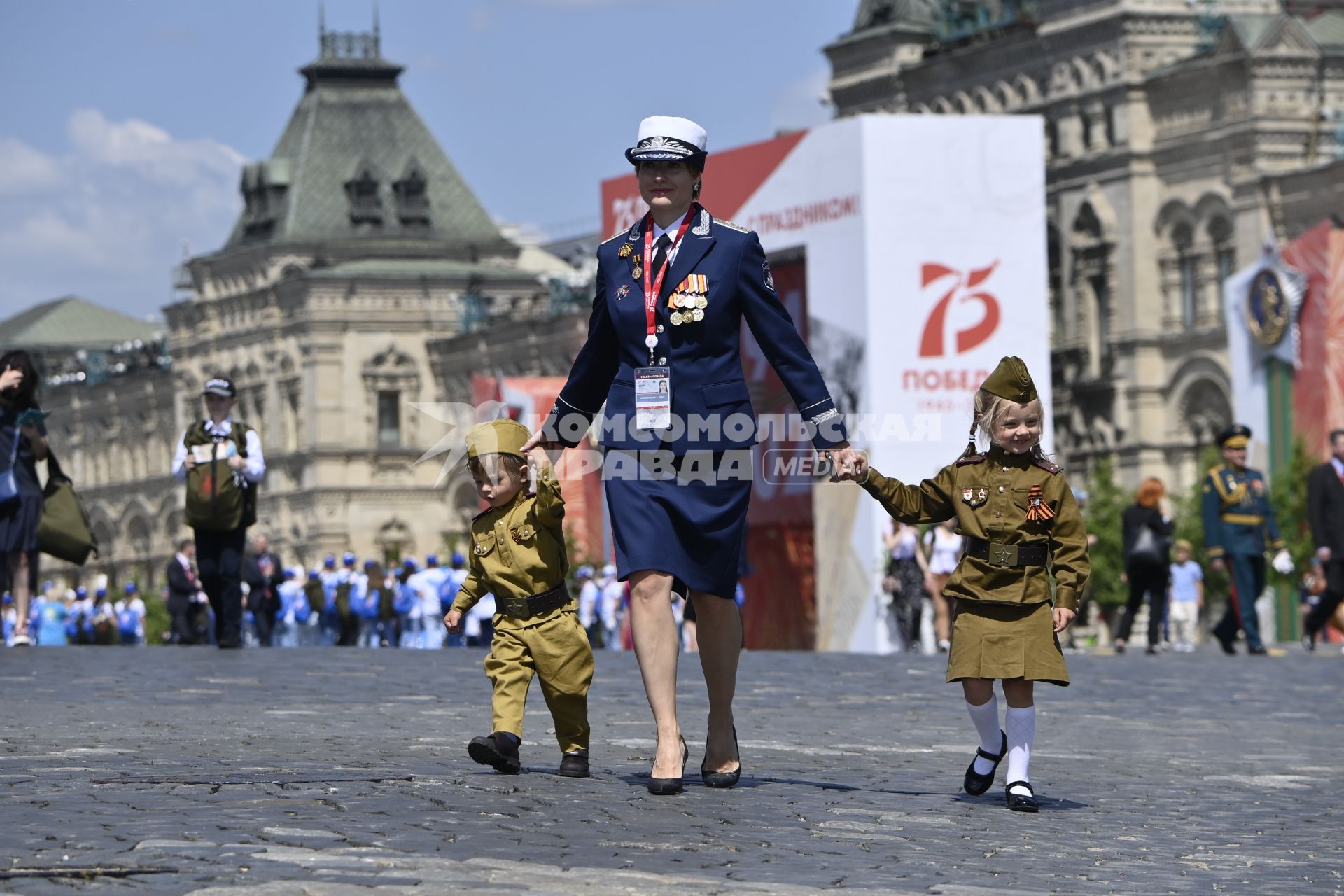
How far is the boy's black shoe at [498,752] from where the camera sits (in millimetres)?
10008

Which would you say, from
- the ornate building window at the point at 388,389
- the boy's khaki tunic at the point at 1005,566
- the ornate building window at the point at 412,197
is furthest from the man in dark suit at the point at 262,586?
the ornate building window at the point at 412,197

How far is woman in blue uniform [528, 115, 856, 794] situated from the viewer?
9.85m

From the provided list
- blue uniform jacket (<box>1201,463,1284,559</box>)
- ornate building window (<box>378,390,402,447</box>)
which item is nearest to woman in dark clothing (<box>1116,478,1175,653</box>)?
blue uniform jacket (<box>1201,463,1284,559</box>)

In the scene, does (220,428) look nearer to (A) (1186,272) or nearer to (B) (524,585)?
(B) (524,585)

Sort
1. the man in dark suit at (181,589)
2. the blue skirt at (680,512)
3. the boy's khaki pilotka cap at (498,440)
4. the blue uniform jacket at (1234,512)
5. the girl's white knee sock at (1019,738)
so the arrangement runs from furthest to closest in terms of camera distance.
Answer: the man in dark suit at (181,589) → the blue uniform jacket at (1234,512) → the boy's khaki pilotka cap at (498,440) → the girl's white knee sock at (1019,738) → the blue skirt at (680,512)

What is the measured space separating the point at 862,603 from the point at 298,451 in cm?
6088

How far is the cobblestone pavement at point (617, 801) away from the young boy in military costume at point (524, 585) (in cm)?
28

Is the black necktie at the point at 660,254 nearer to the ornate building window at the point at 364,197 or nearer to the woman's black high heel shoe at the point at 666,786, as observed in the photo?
the woman's black high heel shoe at the point at 666,786

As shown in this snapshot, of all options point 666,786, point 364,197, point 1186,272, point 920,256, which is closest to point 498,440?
point 666,786

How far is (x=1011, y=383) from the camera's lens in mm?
10195

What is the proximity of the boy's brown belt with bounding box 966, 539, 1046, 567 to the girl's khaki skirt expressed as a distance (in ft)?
0.43

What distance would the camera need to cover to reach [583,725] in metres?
10.4

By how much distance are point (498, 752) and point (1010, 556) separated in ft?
5.71

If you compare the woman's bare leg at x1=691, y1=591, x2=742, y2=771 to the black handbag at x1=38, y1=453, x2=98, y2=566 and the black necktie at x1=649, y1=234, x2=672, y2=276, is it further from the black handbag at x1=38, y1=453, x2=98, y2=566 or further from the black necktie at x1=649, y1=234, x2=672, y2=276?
the black handbag at x1=38, y1=453, x2=98, y2=566
